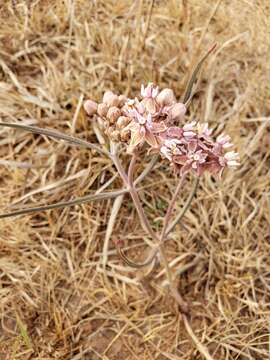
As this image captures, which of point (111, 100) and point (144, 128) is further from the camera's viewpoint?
point (111, 100)

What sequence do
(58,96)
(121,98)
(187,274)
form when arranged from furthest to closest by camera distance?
(58,96)
(187,274)
(121,98)

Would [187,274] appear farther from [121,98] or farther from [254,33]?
[254,33]

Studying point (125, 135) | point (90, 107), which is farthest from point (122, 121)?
point (90, 107)

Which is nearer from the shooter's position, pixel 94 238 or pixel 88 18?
pixel 94 238

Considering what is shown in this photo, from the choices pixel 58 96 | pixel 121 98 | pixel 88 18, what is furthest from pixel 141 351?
pixel 88 18

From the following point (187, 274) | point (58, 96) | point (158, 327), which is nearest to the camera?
point (158, 327)

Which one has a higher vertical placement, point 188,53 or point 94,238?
point 188,53

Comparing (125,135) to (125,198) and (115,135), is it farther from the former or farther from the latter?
(125,198)

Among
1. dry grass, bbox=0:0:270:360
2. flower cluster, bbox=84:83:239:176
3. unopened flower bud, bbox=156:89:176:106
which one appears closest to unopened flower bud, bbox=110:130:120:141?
flower cluster, bbox=84:83:239:176
